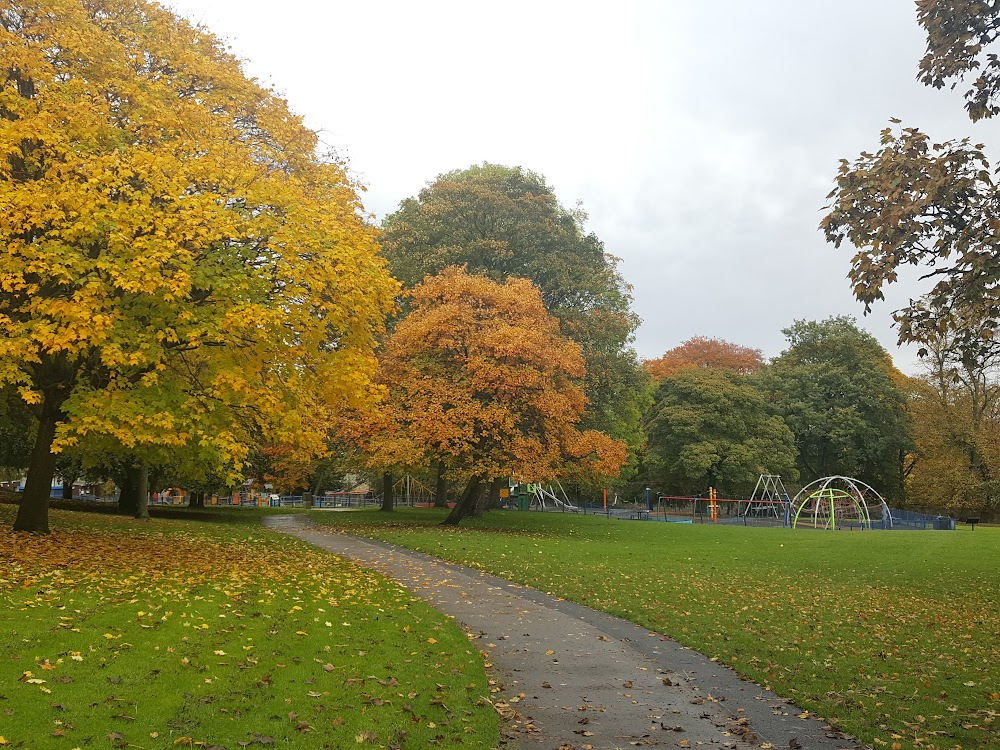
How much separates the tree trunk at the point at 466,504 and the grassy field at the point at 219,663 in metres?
19.3

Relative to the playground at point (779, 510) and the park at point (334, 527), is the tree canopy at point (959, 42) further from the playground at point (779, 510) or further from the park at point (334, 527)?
the playground at point (779, 510)

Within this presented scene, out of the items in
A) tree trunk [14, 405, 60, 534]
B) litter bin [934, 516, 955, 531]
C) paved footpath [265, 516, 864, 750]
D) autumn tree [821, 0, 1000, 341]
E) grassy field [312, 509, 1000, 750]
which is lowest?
paved footpath [265, 516, 864, 750]

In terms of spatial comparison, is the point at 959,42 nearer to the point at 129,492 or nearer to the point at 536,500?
the point at 129,492

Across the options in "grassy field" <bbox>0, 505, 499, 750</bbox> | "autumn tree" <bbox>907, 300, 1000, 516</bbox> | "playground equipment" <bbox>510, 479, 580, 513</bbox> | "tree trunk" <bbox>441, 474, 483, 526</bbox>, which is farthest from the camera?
"playground equipment" <bbox>510, 479, 580, 513</bbox>

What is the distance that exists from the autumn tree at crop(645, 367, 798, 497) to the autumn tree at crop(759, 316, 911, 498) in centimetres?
367

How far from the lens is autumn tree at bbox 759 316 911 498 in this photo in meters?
60.5

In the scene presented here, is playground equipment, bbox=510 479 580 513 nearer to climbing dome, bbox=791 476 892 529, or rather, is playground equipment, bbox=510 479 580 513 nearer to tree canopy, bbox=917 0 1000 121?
climbing dome, bbox=791 476 892 529

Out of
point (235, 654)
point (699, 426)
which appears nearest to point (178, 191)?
point (235, 654)

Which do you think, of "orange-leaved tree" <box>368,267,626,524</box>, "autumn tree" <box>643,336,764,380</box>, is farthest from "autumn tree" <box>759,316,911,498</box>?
"orange-leaved tree" <box>368,267,626,524</box>

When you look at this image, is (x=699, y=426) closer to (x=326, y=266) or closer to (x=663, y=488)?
(x=663, y=488)

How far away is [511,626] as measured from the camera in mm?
10984

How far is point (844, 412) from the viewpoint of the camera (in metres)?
60.2

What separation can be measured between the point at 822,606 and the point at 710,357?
6574 cm

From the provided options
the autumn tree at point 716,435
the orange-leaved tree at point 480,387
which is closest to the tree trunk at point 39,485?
the orange-leaved tree at point 480,387
